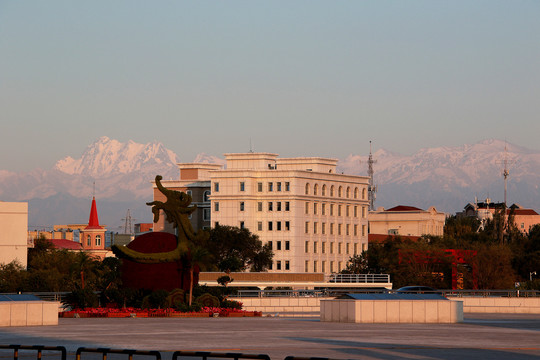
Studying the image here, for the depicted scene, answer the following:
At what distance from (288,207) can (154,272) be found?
336ft

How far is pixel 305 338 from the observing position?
3359cm

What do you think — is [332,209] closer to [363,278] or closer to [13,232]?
[363,278]

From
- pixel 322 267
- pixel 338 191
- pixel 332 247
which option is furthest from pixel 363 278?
pixel 338 191

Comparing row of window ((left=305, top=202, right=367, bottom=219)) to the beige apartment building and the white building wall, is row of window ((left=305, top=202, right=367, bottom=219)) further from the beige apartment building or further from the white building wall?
the white building wall

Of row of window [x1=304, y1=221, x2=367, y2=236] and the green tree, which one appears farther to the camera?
row of window [x1=304, y1=221, x2=367, y2=236]

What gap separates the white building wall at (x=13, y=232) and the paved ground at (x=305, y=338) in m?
76.8

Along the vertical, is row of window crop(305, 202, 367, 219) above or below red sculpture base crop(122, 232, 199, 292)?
above

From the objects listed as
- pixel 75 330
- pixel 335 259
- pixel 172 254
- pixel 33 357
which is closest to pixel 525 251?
pixel 335 259

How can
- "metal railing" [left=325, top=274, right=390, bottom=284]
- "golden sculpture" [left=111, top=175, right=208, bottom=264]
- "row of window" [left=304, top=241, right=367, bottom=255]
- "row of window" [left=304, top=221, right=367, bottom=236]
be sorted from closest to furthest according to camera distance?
"golden sculpture" [left=111, top=175, right=208, bottom=264]
"metal railing" [left=325, top=274, right=390, bottom=284]
"row of window" [left=304, top=241, right=367, bottom=255]
"row of window" [left=304, top=221, right=367, bottom=236]

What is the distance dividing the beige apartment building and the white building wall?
283 ft

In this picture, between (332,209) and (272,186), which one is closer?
(272,186)

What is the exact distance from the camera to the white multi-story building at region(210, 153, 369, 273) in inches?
6112

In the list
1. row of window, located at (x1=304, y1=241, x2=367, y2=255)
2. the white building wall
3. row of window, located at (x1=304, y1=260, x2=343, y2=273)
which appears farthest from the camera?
row of window, located at (x1=304, y1=241, x2=367, y2=255)

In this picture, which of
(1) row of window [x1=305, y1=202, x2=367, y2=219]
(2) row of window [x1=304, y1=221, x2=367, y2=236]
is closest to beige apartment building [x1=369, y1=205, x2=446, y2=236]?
(1) row of window [x1=305, y1=202, x2=367, y2=219]
